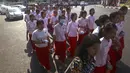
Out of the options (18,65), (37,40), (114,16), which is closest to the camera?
(114,16)

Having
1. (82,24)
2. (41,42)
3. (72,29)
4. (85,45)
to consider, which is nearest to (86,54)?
(85,45)

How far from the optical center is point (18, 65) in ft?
25.1

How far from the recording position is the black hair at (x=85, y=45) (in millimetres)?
2803

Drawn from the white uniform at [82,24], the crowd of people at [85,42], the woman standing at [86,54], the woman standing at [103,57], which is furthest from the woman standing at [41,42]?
the woman standing at [86,54]

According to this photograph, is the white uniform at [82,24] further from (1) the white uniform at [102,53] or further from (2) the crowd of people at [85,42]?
(1) the white uniform at [102,53]

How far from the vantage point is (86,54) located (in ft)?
9.54

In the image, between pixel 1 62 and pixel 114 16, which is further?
pixel 1 62

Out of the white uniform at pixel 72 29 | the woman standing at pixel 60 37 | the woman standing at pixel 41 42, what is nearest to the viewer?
the woman standing at pixel 41 42

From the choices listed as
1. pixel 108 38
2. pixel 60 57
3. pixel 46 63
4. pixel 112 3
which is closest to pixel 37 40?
pixel 46 63

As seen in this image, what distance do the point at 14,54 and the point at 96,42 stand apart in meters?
6.99

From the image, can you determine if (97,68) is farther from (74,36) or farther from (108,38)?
(74,36)

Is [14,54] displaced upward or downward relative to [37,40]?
downward

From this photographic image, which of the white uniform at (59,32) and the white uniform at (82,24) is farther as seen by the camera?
the white uniform at (82,24)

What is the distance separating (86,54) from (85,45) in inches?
5.8
